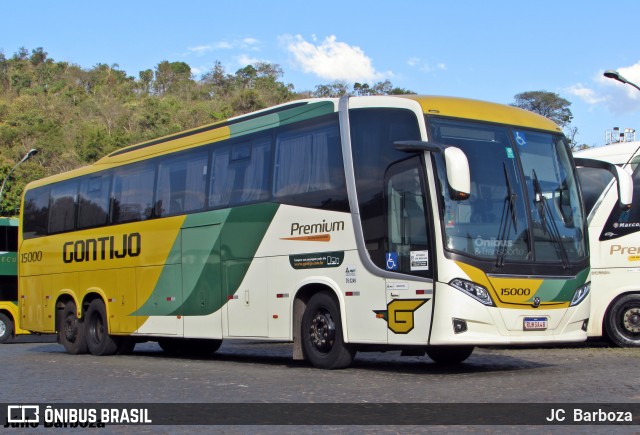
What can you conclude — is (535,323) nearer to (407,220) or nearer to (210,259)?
(407,220)

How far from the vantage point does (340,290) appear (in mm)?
12766

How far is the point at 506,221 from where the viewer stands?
38.5 feet

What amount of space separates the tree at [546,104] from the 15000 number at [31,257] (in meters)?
67.1

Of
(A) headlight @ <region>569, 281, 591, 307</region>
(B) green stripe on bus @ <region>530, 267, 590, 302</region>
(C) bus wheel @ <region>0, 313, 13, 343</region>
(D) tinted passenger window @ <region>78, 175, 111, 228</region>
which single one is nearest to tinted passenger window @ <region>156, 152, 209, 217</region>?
(D) tinted passenger window @ <region>78, 175, 111, 228</region>

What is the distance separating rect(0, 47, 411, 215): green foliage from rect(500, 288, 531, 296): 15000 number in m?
48.0

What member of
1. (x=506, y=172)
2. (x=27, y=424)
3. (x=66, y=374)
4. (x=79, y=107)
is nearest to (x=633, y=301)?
(x=506, y=172)

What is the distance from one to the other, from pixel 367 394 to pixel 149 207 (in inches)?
349

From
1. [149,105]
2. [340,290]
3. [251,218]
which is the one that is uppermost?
[149,105]

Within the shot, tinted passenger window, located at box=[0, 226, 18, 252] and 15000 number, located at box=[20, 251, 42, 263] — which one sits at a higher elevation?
tinted passenger window, located at box=[0, 226, 18, 252]

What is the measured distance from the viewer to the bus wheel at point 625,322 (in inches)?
661

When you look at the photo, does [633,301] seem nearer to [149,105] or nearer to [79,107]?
[149,105]

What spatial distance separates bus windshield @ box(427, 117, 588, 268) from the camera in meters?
11.5

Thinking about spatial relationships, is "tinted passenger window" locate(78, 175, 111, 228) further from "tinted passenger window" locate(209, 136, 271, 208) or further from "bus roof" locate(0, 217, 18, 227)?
"bus roof" locate(0, 217, 18, 227)

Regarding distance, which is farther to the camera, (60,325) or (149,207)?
(60,325)
